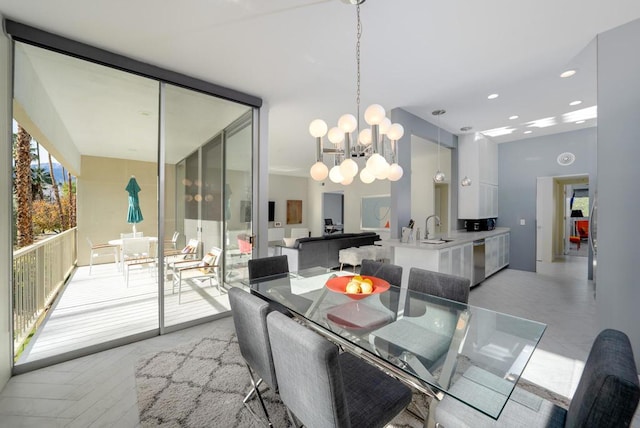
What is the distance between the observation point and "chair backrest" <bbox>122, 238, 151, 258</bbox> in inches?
137

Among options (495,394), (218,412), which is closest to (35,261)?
(218,412)

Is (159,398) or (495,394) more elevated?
(495,394)

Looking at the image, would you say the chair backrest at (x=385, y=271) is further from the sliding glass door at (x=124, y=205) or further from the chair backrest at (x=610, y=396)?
the sliding glass door at (x=124, y=205)

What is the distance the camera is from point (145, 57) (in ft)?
8.31

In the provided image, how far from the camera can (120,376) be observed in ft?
6.82

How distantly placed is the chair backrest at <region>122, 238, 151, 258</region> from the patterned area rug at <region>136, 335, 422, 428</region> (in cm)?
159

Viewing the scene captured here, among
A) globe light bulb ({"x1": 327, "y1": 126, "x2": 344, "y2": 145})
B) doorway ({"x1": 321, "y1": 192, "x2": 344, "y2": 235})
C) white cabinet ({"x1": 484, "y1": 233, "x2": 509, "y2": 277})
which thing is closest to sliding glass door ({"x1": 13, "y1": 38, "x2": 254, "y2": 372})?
globe light bulb ({"x1": 327, "y1": 126, "x2": 344, "y2": 145})


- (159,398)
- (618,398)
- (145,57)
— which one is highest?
(145,57)

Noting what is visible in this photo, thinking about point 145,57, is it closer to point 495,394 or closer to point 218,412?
point 218,412

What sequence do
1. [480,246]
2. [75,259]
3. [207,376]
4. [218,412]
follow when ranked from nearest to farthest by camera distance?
[218,412] → [207,376] → [75,259] → [480,246]

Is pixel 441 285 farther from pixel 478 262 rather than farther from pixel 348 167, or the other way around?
pixel 478 262

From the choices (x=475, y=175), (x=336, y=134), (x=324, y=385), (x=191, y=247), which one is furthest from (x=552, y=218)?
(x=191, y=247)

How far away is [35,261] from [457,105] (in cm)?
525

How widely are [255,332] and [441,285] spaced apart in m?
1.45
